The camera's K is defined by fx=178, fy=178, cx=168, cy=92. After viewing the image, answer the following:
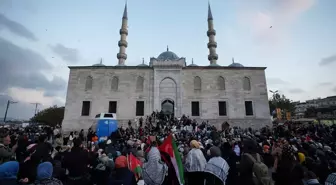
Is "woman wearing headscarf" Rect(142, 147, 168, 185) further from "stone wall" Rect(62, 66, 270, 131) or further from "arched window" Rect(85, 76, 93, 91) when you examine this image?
"arched window" Rect(85, 76, 93, 91)

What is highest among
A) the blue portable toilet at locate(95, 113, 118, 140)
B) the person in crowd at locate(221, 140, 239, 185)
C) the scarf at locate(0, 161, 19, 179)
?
the blue portable toilet at locate(95, 113, 118, 140)

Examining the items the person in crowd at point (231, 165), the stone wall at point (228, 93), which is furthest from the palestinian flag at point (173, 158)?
the stone wall at point (228, 93)

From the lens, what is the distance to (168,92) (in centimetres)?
2280

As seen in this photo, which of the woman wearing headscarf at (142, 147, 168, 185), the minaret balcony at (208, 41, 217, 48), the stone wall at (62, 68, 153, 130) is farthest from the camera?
the minaret balcony at (208, 41, 217, 48)

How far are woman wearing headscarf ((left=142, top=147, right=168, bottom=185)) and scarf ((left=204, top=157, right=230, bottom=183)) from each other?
963mm

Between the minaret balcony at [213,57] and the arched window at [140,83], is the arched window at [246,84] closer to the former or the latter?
the minaret balcony at [213,57]

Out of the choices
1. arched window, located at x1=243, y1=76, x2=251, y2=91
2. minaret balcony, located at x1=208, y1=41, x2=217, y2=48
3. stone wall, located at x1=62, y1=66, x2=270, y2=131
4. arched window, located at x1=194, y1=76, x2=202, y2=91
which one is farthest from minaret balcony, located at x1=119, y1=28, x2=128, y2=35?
arched window, located at x1=243, y1=76, x2=251, y2=91

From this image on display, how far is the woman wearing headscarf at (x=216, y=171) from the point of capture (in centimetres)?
378

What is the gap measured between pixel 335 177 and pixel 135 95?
21.0 m

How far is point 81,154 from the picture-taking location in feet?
12.8

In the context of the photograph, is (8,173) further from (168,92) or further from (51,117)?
(51,117)

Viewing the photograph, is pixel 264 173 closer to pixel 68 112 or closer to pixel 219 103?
pixel 219 103

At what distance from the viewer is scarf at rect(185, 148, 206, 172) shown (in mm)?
4086

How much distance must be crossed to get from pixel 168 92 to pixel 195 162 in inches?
738
